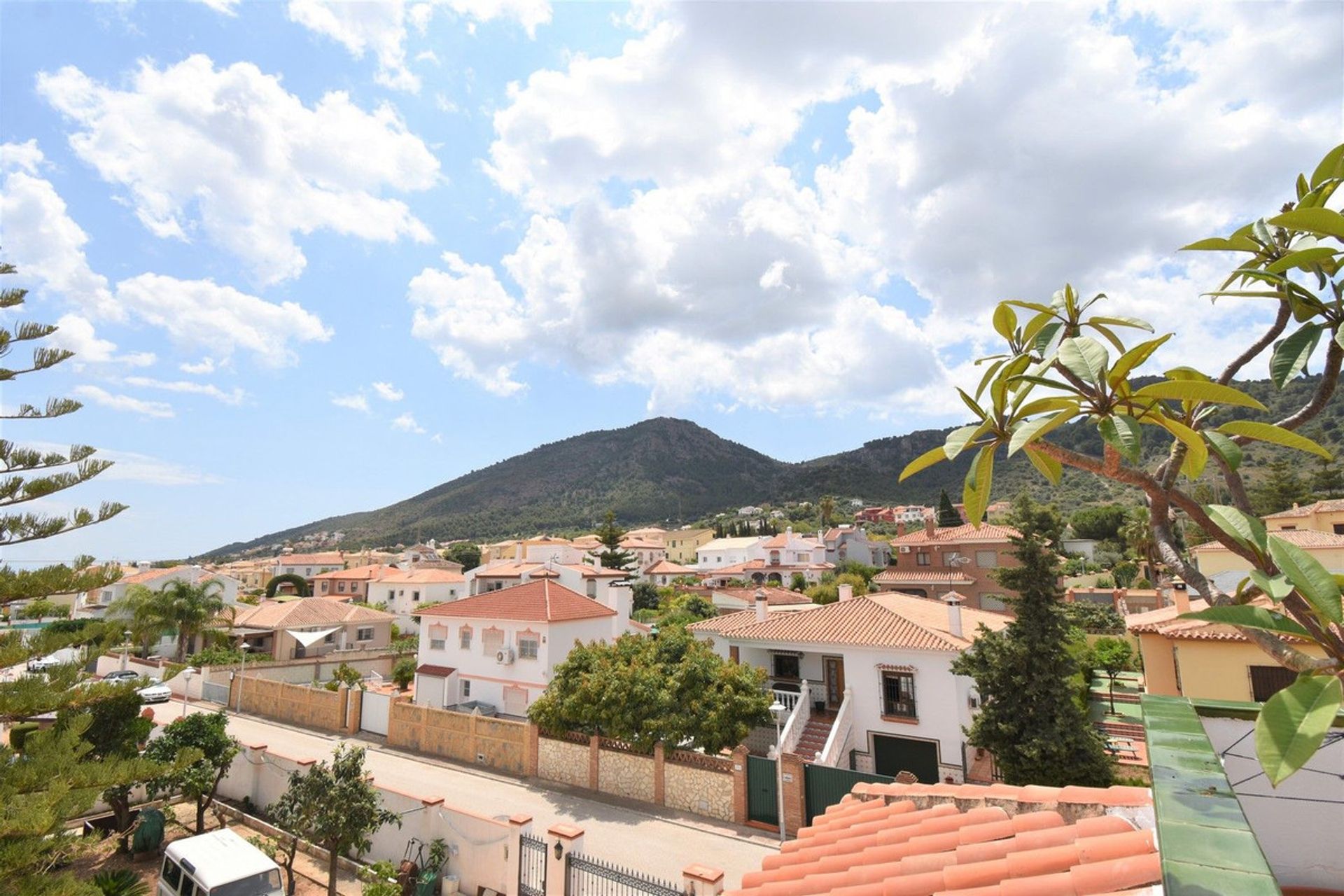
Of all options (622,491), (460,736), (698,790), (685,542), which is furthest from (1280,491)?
(622,491)

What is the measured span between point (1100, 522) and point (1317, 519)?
149ft

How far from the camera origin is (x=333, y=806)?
12.4 m

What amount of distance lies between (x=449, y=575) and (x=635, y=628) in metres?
31.9

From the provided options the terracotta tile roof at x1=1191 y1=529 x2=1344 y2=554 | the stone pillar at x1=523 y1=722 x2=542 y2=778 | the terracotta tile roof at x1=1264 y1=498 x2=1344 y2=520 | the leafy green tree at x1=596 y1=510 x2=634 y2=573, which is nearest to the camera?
the stone pillar at x1=523 y1=722 x2=542 y2=778

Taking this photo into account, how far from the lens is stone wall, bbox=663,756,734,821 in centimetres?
1656

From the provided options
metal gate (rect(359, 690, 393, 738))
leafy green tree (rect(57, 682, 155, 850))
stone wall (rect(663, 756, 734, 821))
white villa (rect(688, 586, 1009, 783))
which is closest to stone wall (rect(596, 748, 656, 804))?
stone wall (rect(663, 756, 734, 821))

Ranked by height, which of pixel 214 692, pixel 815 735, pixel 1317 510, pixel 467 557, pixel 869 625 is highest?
pixel 1317 510

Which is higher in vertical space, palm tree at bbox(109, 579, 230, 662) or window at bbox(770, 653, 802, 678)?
palm tree at bbox(109, 579, 230, 662)

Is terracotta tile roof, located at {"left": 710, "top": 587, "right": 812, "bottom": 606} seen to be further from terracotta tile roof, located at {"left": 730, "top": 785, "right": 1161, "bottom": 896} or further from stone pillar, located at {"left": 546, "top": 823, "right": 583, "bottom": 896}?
terracotta tile roof, located at {"left": 730, "top": 785, "right": 1161, "bottom": 896}

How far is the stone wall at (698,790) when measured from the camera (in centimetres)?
1656

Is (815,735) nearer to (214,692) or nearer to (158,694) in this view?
(214,692)

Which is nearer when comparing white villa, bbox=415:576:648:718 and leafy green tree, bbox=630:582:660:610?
white villa, bbox=415:576:648:718

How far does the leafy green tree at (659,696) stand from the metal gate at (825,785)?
8.13ft

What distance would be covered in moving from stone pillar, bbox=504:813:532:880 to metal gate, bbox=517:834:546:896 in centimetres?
1
